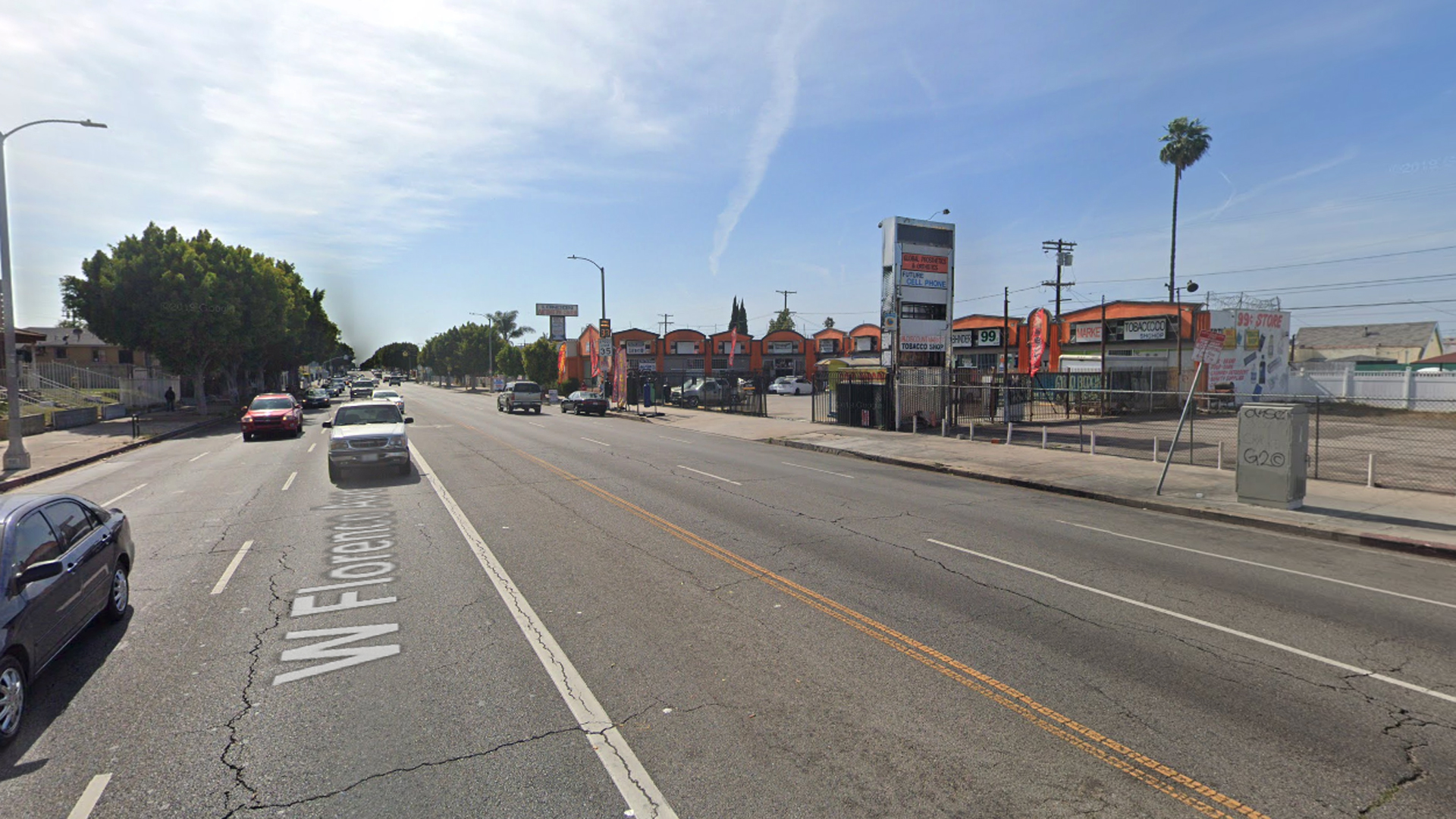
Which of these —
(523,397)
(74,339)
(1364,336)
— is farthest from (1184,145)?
(74,339)

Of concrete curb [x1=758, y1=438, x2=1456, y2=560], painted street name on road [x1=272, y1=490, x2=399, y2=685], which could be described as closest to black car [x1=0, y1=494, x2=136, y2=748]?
painted street name on road [x1=272, y1=490, x2=399, y2=685]

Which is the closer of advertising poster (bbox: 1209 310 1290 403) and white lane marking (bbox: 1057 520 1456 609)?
white lane marking (bbox: 1057 520 1456 609)

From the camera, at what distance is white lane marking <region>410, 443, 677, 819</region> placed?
392 centimetres

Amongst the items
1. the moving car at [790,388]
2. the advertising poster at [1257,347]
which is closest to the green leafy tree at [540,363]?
the moving car at [790,388]

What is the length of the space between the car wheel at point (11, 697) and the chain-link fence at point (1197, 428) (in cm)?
1757

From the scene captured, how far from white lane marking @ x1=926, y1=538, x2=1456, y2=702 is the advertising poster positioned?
121 feet

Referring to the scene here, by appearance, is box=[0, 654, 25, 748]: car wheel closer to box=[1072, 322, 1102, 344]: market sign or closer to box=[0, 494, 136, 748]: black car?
box=[0, 494, 136, 748]: black car

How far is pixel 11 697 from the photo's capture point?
4.51 metres

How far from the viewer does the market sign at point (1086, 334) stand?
47.9 m

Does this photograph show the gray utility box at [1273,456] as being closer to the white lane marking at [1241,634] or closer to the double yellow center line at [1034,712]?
Result: the white lane marking at [1241,634]

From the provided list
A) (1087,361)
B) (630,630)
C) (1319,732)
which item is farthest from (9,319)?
(1087,361)

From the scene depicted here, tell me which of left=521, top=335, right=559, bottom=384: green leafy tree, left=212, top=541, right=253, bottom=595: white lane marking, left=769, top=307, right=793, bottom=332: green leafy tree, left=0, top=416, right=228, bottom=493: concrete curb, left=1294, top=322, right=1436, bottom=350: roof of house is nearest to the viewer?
left=212, top=541, right=253, bottom=595: white lane marking

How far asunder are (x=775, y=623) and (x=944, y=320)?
24277 mm

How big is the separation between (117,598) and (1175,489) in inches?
671
